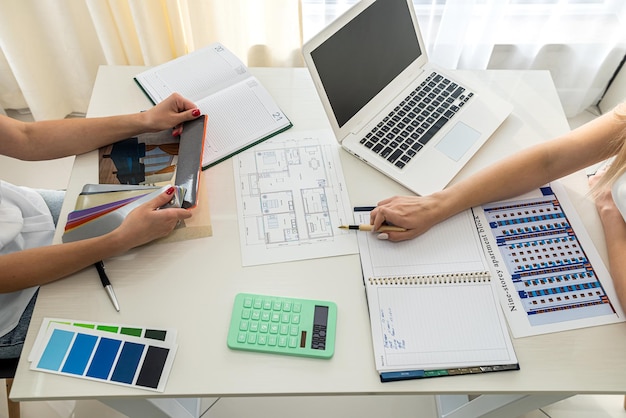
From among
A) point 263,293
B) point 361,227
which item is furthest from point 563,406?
point 263,293

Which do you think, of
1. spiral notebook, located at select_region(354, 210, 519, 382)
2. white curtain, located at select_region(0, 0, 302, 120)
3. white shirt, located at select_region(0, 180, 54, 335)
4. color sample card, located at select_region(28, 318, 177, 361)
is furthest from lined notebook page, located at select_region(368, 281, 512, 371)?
white curtain, located at select_region(0, 0, 302, 120)

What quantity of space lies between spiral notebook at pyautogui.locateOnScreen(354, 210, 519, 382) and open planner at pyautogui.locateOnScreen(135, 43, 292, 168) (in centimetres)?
33

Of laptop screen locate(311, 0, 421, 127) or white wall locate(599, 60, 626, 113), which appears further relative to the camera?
white wall locate(599, 60, 626, 113)

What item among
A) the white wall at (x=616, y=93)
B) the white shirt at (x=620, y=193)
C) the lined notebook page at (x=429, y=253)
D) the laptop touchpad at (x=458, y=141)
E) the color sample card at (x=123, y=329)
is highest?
the white wall at (x=616, y=93)

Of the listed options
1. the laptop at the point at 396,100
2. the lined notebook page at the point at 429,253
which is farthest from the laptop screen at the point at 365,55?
the lined notebook page at the point at 429,253

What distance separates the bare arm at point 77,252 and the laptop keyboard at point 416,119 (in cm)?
46

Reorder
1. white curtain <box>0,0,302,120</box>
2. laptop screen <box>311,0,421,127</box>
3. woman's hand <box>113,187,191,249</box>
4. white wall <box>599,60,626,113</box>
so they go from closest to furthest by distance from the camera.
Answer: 1. woman's hand <box>113,187,191,249</box>
2. laptop screen <box>311,0,421,127</box>
3. white curtain <box>0,0,302,120</box>
4. white wall <box>599,60,626,113</box>

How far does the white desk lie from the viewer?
85cm

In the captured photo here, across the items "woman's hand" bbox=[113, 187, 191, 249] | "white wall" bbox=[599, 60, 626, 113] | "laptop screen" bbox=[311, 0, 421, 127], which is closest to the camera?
"woman's hand" bbox=[113, 187, 191, 249]

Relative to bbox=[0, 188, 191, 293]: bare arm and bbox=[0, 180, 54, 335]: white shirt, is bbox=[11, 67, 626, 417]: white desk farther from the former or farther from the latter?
bbox=[0, 180, 54, 335]: white shirt

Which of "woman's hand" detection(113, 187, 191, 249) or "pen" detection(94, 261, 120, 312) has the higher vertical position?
"woman's hand" detection(113, 187, 191, 249)

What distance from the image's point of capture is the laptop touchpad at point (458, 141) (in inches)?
44.6

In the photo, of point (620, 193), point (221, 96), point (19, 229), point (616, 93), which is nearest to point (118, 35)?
point (221, 96)

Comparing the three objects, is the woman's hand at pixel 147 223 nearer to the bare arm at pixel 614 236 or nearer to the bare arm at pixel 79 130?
the bare arm at pixel 79 130
